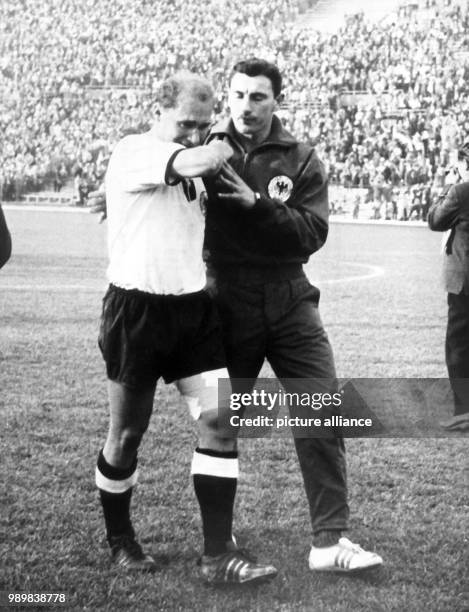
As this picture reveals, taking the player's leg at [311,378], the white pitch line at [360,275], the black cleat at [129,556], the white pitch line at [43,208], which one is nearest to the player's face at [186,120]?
the player's leg at [311,378]

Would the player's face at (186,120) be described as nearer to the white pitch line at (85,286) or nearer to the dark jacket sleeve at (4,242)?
the dark jacket sleeve at (4,242)

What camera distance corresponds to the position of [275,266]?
106 inches

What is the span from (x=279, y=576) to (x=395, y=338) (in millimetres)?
4196

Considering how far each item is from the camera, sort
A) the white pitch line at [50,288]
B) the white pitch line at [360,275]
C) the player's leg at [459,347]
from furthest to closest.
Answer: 1. the white pitch line at [360,275]
2. the white pitch line at [50,288]
3. the player's leg at [459,347]

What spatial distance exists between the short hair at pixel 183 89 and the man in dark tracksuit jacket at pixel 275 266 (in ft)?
0.98

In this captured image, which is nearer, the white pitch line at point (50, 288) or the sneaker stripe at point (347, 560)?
the sneaker stripe at point (347, 560)

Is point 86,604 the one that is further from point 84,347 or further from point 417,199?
point 417,199

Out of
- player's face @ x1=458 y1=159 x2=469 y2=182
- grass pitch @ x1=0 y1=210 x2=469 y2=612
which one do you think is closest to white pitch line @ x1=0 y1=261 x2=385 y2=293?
grass pitch @ x1=0 y1=210 x2=469 y2=612

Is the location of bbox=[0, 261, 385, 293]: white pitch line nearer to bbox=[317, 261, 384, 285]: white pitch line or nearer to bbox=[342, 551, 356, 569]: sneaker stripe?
bbox=[317, 261, 384, 285]: white pitch line

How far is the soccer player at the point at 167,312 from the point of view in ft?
7.82

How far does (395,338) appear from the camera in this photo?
21.4 ft

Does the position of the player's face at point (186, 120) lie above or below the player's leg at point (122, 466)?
above

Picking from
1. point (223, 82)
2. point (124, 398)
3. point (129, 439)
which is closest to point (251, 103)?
point (124, 398)

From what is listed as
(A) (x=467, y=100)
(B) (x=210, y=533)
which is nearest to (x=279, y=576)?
(B) (x=210, y=533)
